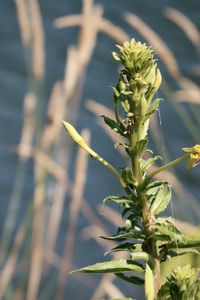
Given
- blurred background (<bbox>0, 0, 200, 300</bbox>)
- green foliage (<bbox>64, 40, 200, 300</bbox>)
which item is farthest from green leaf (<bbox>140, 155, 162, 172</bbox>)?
blurred background (<bbox>0, 0, 200, 300</bbox>)

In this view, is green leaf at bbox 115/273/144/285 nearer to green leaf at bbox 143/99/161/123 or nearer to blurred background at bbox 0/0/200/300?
green leaf at bbox 143/99/161/123

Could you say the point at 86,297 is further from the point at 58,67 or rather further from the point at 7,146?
the point at 58,67

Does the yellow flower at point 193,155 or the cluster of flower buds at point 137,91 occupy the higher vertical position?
the cluster of flower buds at point 137,91

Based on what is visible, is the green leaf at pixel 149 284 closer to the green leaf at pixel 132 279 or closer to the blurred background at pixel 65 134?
the green leaf at pixel 132 279

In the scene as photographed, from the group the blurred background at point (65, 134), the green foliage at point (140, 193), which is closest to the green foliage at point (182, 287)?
the green foliage at point (140, 193)

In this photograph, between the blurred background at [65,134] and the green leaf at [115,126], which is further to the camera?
the blurred background at [65,134]

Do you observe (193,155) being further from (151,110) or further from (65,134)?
(65,134)

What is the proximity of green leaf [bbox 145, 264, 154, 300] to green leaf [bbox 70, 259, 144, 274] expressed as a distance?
2cm

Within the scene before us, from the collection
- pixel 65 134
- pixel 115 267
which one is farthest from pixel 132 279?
pixel 65 134

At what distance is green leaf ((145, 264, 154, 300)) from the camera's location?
36 cm

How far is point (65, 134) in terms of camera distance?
2.04 m

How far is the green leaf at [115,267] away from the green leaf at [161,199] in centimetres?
3

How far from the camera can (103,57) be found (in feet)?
16.3

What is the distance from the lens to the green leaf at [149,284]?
355 mm
